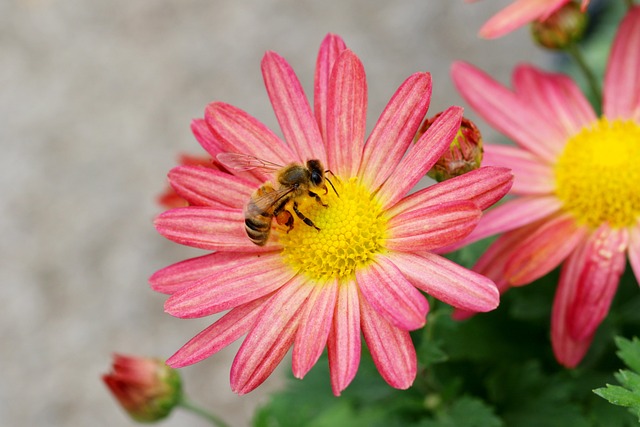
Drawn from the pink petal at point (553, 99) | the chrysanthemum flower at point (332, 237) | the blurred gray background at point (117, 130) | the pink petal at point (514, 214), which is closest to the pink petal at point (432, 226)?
the chrysanthemum flower at point (332, 237)

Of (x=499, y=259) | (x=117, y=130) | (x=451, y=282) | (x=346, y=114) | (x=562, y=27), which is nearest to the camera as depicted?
(x=451, y=282)

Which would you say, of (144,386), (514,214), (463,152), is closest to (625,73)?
(514,214)

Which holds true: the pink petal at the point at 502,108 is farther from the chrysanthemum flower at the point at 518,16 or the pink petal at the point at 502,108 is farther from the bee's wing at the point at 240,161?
the bee's wing at the point at 240,161

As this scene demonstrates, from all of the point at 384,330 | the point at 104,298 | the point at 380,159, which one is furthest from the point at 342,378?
the point at 104,298

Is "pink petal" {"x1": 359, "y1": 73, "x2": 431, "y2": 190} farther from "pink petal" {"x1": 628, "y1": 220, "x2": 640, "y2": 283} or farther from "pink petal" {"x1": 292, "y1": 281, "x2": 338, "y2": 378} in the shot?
"pink petal" {"x1": 628, "y1": 220, "x2": 640, "y2": 283}

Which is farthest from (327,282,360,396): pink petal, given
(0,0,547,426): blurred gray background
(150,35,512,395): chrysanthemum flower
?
(0,0,547,426): blurred gray background

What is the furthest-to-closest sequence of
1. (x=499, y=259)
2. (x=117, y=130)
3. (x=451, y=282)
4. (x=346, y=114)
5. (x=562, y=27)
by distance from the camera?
1. (x=117, y=130)
2. (x=562, y=27)
3. (x=499, y=259)
4. (x=346, y=114)
5. (x=451, y=282)

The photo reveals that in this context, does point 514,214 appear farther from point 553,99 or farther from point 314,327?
point 314,327
